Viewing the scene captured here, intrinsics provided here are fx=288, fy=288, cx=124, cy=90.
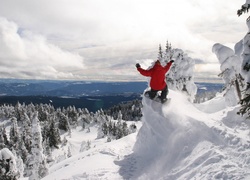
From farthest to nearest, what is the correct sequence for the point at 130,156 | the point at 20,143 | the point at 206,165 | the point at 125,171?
the point at 20,143, the point at 130,156, the point at 125,171, the point at 206,165

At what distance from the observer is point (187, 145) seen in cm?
1126

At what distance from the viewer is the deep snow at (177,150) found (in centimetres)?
911

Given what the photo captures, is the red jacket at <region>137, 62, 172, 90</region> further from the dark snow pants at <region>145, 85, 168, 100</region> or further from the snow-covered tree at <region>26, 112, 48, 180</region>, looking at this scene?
the snow-covered tree at <region>26, 112, 48, 180</region>

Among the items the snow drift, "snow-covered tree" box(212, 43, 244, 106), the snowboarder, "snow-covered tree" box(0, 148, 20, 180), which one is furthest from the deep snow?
"snow-covered tree" box(0, 148, 20, 180)

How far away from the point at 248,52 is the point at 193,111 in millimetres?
4499

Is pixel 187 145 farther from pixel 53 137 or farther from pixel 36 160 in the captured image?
pixel 53 137

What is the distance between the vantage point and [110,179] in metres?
11.6

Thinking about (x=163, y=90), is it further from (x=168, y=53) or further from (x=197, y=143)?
(x=168, y=53)

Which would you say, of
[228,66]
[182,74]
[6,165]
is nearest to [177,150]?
[228,66]

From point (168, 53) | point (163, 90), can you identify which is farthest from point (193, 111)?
point (168, 53)

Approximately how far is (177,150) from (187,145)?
0.50 meters

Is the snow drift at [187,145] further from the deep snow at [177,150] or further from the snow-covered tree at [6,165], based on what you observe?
the snow-covered tree at [6,165]

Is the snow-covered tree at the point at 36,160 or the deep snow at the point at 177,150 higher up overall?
the deep snow at the point at 177,150

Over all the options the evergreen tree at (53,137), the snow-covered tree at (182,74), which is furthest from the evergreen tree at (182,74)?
the evergreen tree at (53,137)
